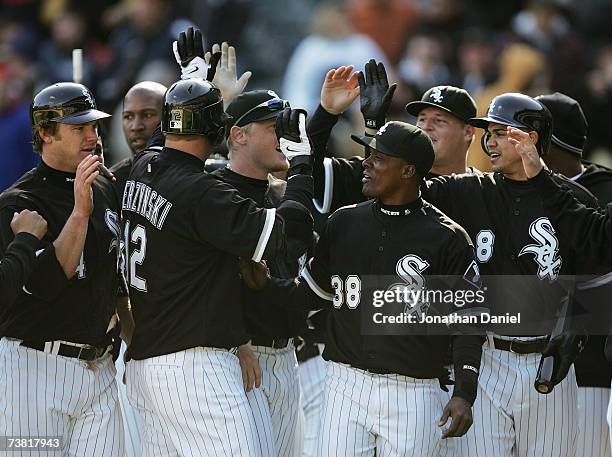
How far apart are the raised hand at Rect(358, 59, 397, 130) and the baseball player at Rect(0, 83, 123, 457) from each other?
1355 millimetres

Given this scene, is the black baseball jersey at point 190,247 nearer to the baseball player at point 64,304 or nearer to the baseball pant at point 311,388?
the baseball player at point 64,304

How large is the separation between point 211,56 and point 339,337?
1762mm

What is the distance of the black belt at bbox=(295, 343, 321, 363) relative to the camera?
7.04 meters

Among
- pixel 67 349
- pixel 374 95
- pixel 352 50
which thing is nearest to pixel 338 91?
pixel 374 95

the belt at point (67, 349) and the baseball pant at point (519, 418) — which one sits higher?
the belt at point (67, 349)

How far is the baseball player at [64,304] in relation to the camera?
5.20 m

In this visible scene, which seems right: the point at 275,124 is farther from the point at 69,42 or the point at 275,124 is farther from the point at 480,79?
the point at 69,42

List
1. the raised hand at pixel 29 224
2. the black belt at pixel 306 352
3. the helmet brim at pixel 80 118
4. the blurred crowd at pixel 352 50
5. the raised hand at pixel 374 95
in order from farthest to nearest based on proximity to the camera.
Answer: the blurred crowd at pixel 352 50, the black belt at pixel 306 352, the raised hand at pixel 374 95, the helmet brim at pixel 80 118, the raised hand at pixel 29 224

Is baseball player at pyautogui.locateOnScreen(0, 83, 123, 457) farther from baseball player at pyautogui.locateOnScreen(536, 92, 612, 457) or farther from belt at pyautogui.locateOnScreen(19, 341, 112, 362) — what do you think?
baseball player at pyautogui.locateOnScreen(536, 92, 612, 457)

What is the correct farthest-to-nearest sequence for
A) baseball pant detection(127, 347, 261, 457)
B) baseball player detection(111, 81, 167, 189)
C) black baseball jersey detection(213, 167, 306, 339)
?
baseball player detection(111, 81, 167, 189) → black baseball jersey detection(213, 167, 306, 339) → baseball pant detection(127, 347, 261, 457)

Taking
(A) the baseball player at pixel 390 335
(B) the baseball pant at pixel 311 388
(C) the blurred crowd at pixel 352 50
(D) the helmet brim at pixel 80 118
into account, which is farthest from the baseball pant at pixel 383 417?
(C) the blurred crowd at pixel 352 50

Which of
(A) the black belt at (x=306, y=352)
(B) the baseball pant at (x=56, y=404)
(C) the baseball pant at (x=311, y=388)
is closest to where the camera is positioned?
(B) the baseball pant at (x=56, y=404)

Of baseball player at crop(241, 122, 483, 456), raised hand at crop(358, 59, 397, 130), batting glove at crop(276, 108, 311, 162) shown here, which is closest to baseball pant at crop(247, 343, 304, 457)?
baseball player at crop(241, 122, 483, 456)

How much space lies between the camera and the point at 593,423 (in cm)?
596
